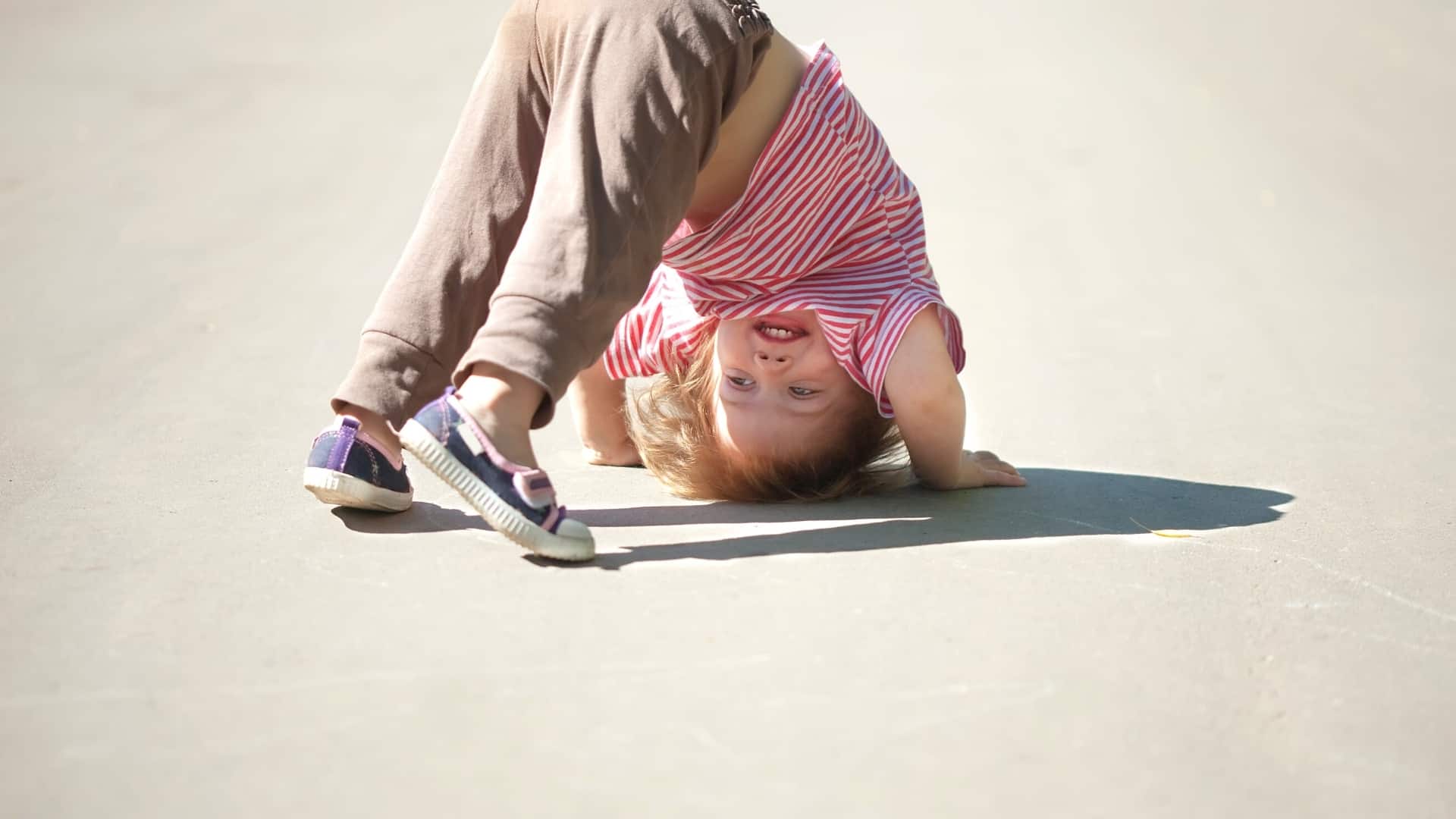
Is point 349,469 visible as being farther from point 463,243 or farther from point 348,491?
point 463,243

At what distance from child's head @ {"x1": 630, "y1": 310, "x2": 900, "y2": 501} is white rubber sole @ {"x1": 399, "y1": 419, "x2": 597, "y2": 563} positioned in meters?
0.55

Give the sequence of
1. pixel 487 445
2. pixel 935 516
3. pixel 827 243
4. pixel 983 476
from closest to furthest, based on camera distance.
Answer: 1. pixel 487 445
2. pixel 935 516
3. pixel 827 243
4. pixel 983 476

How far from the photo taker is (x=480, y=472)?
5.32ft

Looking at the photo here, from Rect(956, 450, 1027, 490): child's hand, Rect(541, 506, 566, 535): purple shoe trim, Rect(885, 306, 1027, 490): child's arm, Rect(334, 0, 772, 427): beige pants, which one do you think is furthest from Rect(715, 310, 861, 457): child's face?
Rect(541, 506, 566, 535): purple shoe trim

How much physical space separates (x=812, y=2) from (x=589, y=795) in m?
5.31

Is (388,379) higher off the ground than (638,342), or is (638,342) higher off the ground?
(638,342)

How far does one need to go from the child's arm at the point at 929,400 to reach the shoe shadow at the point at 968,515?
0.20 feet

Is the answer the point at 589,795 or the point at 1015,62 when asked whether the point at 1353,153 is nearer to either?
the point at 1015,62

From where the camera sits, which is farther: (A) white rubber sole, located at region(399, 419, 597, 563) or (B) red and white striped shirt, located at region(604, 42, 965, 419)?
(B) red and white striped shirt, located at region(604, 42, 965, 419)

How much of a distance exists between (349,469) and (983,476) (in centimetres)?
103

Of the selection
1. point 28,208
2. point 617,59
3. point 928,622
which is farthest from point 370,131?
point 928,622

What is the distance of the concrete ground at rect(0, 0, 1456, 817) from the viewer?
121 centimetres

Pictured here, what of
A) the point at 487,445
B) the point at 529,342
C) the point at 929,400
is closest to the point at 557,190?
the point at 529,342

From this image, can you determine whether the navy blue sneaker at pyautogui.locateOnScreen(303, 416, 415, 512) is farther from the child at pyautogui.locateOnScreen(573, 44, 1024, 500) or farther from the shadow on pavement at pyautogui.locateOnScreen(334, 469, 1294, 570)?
the child at pyautogui.locateOnScreen(573, 44, 1024, 500)
